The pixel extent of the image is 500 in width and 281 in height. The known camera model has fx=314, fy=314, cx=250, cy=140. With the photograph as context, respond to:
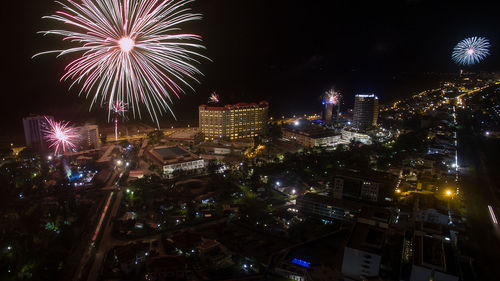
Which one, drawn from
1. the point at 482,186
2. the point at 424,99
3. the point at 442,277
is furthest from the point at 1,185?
the point at 424,99

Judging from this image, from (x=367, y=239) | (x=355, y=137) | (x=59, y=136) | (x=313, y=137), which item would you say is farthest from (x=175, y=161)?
(x=355, y=137)

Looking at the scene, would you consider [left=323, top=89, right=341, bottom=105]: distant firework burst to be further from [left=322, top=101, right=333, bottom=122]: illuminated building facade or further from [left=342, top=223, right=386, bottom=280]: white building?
[left=342, top=223, right=386, bottom=280]: white building

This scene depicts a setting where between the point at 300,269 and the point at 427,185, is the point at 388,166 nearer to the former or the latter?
the point at 427,185

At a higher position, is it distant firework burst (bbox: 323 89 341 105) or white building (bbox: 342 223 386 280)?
distant firework burst (bbox: 323 89 341 105)

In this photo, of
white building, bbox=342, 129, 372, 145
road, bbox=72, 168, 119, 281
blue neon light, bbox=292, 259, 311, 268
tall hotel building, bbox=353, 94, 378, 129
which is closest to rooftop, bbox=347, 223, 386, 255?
blue neon light, bbox=292, 259, 311, 268

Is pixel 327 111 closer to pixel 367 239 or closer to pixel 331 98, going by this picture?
pixel 331 98

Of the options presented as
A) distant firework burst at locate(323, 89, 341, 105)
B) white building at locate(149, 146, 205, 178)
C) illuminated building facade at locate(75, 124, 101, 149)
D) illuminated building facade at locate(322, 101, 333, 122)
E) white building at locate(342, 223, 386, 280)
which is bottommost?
white building at locate(342, 223, 386, 280)

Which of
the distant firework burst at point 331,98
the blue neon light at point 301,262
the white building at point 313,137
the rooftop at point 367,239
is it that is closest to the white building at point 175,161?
the white building at point 313,137
